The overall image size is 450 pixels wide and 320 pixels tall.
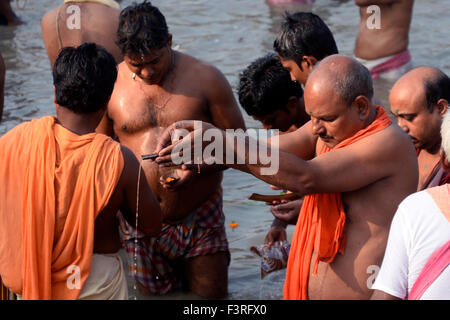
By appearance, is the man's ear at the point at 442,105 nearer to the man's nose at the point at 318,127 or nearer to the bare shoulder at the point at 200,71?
the man's nose at the point at 318,127

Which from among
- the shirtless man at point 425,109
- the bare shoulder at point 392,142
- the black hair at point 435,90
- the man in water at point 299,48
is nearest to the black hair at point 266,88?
the man in water at point 299,48

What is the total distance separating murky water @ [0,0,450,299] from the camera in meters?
6.97

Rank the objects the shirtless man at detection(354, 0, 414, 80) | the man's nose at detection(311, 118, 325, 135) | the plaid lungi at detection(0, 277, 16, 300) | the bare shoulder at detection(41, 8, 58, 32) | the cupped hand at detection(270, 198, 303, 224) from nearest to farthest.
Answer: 1. the man's nose at detection(311, 118, 325, 135)
2. the plaid lungi at detection(0, 277, 16, 300)
3. the cupped hand at detection(270, 198, 303, 224)
4. the bare shoulder at detection(41, 8, 58, 32)
5. the shirtless man at detection(354, 0, 414, 80)

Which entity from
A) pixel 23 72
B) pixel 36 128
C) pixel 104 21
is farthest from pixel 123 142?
pixel 23 72

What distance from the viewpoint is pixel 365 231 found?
3.37 m

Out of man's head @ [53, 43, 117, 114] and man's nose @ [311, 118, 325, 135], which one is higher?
man's head @ [53, 43, 117, 114]

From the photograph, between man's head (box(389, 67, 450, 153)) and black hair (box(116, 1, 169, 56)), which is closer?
man's head (box(389, 67, 450, 153))

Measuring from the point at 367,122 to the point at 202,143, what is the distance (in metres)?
0.76

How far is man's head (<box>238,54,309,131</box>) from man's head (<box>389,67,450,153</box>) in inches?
30.2

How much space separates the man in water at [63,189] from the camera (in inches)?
134

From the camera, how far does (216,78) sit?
4875mm

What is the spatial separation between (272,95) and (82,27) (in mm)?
1818
